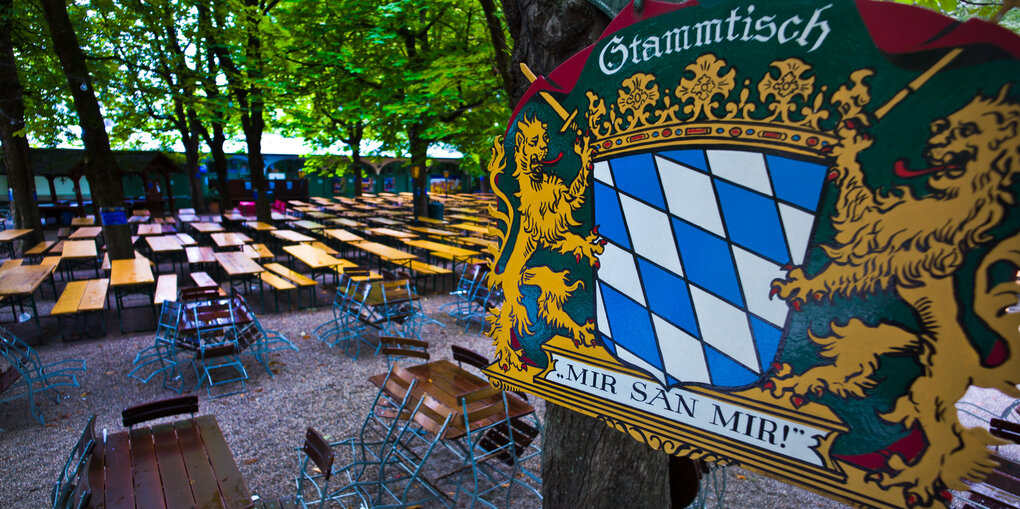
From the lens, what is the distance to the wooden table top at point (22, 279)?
7.11 meters

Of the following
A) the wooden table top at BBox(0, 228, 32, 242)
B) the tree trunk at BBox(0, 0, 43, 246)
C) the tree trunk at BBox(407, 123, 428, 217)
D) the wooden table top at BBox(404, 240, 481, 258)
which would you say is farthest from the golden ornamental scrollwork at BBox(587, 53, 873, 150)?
the tree trunk at BBox(0, 0, 43, 246)

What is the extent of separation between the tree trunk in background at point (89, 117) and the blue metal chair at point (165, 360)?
10.9 feet

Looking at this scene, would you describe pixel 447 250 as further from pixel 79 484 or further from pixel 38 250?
pixel 38 250

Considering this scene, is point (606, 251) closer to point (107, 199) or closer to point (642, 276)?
point (642, 276)

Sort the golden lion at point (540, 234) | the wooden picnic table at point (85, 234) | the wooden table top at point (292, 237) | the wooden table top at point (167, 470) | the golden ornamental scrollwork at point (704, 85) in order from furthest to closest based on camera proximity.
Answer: the wooden picnic table at point (85, 234), the wooden table top at point (292, 237), the wooden table top at point (167, 470), the golden lion at point (540, 234), the golden ornamental scrollwork at point (704, 85)

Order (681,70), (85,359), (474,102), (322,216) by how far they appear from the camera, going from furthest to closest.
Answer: (322,216) < (474,102) < (85,359) < (681,70)

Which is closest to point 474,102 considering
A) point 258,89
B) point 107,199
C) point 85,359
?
point 258,89

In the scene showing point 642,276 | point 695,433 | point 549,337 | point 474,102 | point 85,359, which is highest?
point 474,102

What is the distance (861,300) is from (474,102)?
12.1 m

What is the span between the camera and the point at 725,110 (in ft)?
4.20

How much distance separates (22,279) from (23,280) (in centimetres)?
12

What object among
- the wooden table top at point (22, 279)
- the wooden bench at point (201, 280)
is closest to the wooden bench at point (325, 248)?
the wooden bench at point (201, 280)

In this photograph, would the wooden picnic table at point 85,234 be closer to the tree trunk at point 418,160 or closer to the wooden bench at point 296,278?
the wooden bench at point 296,278

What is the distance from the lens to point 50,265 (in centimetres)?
912
